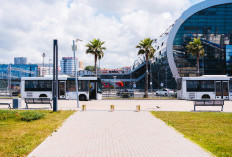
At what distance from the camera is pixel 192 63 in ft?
188

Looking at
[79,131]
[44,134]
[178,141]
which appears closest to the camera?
[178,141]

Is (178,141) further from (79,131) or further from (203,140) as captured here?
(79,131)

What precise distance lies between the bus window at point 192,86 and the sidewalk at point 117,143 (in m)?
19.2

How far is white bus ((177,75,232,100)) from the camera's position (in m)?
27.5

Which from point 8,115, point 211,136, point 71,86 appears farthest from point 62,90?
point 211,136

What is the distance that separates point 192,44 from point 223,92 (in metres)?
18.6

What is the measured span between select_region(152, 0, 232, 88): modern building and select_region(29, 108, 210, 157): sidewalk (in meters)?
49.3

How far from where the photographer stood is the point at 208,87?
27812 mm

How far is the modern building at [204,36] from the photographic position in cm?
5722

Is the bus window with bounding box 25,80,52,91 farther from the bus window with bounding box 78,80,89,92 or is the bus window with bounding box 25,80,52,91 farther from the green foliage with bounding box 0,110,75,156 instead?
the green foliage with bounding box 0,110,75,156

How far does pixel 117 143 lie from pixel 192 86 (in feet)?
75.3

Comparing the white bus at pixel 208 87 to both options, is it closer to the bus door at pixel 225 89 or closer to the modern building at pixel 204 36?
the bus door at pixel 225 89

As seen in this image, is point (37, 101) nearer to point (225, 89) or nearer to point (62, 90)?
point (62, 90)

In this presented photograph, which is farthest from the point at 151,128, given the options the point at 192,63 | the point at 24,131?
the point at 192,63
